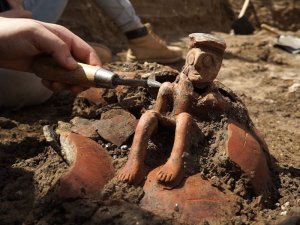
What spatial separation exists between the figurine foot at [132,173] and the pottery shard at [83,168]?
73mm

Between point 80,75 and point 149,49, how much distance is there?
2.63m

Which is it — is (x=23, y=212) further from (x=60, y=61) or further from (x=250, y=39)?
(x=250, y=39)

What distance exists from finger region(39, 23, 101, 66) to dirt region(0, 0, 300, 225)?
0.36m

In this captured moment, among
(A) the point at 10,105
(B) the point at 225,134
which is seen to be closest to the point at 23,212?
(B) the point at 225,134

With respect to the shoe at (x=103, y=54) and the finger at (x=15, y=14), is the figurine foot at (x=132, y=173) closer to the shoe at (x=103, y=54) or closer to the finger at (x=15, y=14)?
the finger at (x=15, y=14)

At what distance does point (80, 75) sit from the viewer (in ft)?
7.63

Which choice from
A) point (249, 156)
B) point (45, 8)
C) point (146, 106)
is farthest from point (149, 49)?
point (249, 156)

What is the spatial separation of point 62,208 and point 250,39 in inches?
207

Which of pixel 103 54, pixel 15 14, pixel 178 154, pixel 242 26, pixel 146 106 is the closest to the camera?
pixel 178 154

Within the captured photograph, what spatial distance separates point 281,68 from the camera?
538 cm

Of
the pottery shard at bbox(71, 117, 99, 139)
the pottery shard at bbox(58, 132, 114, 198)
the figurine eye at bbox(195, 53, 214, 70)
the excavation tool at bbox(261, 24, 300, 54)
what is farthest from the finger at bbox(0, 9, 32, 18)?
the excavation tool at bbox(261, 24, 300, 54)

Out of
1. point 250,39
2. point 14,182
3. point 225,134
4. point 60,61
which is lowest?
point 250,39

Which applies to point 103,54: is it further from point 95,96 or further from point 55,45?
point 55,45

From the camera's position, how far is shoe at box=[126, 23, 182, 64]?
4.83 m
